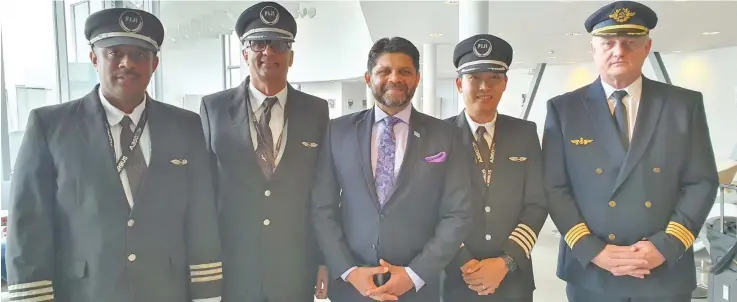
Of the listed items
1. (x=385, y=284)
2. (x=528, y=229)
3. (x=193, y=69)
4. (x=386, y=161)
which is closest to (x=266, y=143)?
(x=386, y=161)

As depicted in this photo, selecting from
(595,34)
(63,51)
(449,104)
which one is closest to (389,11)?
(63,51)

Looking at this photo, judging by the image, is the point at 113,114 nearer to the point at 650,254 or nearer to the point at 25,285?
the point at 25,285

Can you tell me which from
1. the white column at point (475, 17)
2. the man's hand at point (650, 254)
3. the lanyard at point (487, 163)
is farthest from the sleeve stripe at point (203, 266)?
the white column at point (475, 17)

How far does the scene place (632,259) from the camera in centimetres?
221

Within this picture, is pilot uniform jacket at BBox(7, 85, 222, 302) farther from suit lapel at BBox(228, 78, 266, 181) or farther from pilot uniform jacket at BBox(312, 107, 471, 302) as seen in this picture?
pilot uniform jacket at BBox(312, 107, 471, 302)

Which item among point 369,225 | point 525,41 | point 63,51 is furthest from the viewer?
point 525,41

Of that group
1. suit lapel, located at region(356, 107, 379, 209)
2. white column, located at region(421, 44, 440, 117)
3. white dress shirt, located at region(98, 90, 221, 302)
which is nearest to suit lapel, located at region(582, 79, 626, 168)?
suit lapel, located at region(356, 107, 379, 209)

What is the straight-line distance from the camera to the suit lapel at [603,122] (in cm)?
229

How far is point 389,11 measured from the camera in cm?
780

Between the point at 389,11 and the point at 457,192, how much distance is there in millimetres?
6004

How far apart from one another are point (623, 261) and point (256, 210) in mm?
1507

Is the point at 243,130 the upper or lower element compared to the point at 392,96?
lower

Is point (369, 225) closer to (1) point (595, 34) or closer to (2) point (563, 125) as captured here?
(2) point (563, 125)

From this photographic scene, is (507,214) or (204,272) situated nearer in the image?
(204,272)
